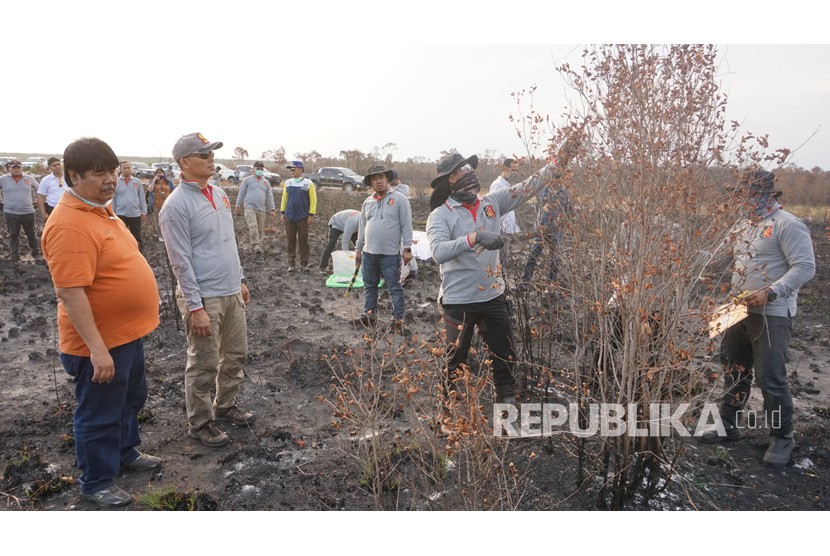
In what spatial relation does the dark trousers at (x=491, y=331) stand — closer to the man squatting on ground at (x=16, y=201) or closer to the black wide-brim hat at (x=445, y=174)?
the black wide-brim hat at (x=445, y=174)

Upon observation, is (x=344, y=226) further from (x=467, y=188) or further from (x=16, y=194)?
Answer: (x=16, y=194)

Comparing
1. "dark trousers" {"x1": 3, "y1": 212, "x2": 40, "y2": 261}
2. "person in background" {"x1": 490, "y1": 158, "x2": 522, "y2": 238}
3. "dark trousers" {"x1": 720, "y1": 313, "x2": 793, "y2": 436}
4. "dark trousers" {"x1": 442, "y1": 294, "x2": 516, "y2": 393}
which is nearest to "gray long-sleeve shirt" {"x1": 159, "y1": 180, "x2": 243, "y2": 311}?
"dark trousers" {"x1": 442, "y1": 294, "x2": 516, "y2": 393}

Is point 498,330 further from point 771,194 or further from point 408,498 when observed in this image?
point 771,194

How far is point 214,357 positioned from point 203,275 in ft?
1.63

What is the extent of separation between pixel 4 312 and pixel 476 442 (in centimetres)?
626

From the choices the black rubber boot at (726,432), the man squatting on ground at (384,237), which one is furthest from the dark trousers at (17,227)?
the black rubber boot at (726,432)

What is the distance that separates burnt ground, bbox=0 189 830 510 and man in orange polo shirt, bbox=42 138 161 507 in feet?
1.04

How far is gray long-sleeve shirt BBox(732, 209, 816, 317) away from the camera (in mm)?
3061

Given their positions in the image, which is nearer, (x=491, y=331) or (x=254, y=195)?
(x=491, y=331)

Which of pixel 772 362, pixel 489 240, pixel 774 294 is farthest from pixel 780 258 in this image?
pixel 489 240

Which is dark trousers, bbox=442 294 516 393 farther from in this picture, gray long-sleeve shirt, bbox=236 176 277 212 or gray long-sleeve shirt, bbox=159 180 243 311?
gray long-sleeve shirt, bbox=236 176 277 212

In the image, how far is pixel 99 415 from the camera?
8.57 ft

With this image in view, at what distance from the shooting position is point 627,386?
2.66 m

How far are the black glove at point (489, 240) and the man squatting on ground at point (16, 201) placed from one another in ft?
A: 27.0
